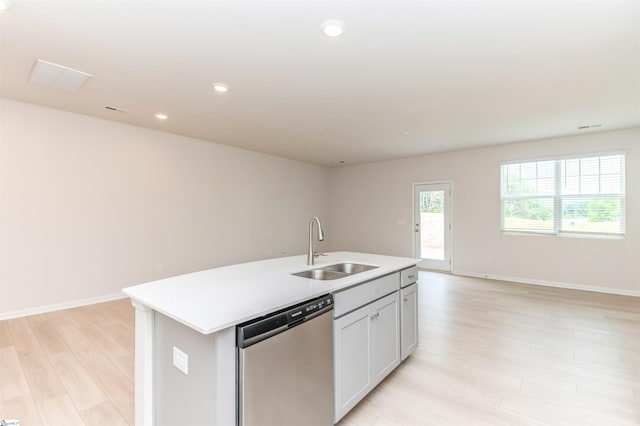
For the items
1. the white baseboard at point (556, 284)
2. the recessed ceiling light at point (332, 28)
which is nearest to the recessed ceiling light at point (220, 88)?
the recessed ceiling light at point (332, 28)

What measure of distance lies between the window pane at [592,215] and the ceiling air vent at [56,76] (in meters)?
7.09

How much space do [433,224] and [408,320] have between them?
14.7ft

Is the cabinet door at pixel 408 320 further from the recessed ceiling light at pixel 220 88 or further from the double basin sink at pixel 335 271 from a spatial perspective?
the recessed ceiling light at pixel 220 88

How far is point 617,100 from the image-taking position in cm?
342

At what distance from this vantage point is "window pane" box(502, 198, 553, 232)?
17.3 ft

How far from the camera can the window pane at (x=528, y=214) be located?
5.27 m

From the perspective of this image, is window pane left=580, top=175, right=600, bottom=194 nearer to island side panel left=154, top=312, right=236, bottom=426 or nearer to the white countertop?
the white countertop

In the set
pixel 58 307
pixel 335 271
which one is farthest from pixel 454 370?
pixel 58 307

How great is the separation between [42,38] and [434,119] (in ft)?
13.7

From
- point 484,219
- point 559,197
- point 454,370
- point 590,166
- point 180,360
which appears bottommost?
point 454,370

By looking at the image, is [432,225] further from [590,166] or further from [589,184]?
[590,166]

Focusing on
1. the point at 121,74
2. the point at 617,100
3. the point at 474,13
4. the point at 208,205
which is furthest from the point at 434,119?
the point at 208,205

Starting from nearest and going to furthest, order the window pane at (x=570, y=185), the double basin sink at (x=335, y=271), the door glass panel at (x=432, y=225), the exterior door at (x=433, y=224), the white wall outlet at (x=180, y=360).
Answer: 1. the white wall outlet at (x=180, y=360)
2. the double basin sink at (x=335, y=271)
3. the window pane at (x=570, y=185)
4. the exterior door at (x=433, y=224)
5. the door glass panel at (x=432, y=225)

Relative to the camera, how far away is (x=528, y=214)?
5441 mm
